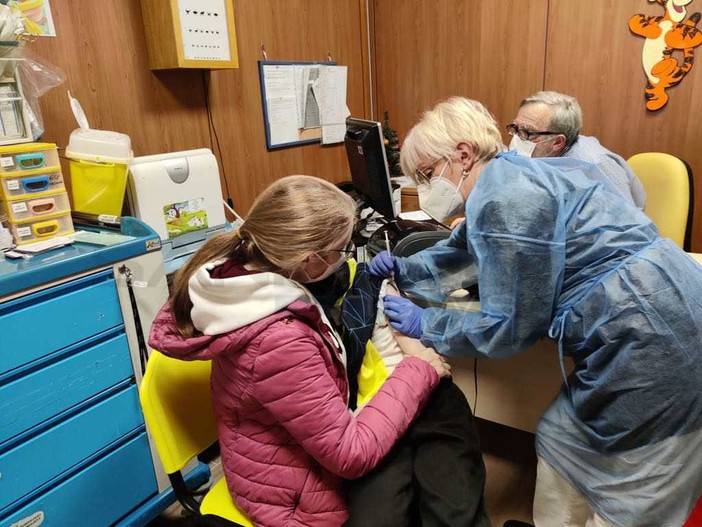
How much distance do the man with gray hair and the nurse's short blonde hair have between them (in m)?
0.79

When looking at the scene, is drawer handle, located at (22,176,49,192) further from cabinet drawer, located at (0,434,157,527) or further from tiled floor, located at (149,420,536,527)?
tiled floor, located at (149,420,536,527)

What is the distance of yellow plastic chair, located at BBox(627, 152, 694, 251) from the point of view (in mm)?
1985

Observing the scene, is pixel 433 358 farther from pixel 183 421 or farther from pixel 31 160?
pixel 31 160

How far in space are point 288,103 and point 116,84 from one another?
3.18ft

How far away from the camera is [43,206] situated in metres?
1.42

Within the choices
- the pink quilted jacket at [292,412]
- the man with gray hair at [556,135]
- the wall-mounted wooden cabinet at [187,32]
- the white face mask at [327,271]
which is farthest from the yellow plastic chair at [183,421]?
the man with gray hair at [556,135]

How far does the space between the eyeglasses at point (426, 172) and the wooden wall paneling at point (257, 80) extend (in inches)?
54.9

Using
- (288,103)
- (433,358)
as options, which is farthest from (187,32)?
(433,358)

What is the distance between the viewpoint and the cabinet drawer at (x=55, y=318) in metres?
1.18

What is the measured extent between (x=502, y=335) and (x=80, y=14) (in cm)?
182

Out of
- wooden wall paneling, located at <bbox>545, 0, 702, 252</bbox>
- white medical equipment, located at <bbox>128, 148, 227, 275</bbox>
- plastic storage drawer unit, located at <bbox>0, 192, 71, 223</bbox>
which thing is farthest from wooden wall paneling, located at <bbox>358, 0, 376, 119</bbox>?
plastic storage drawer unit, located at <bbox>0, 192, 71, 223</bbox>

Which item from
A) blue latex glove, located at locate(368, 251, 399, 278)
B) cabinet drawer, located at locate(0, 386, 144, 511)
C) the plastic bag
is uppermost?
the plastic bag

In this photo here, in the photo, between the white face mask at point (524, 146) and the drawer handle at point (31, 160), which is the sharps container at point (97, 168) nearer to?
the drawer handle at point (31, 160)

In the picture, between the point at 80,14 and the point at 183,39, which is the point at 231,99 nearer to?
the point at 183,39
